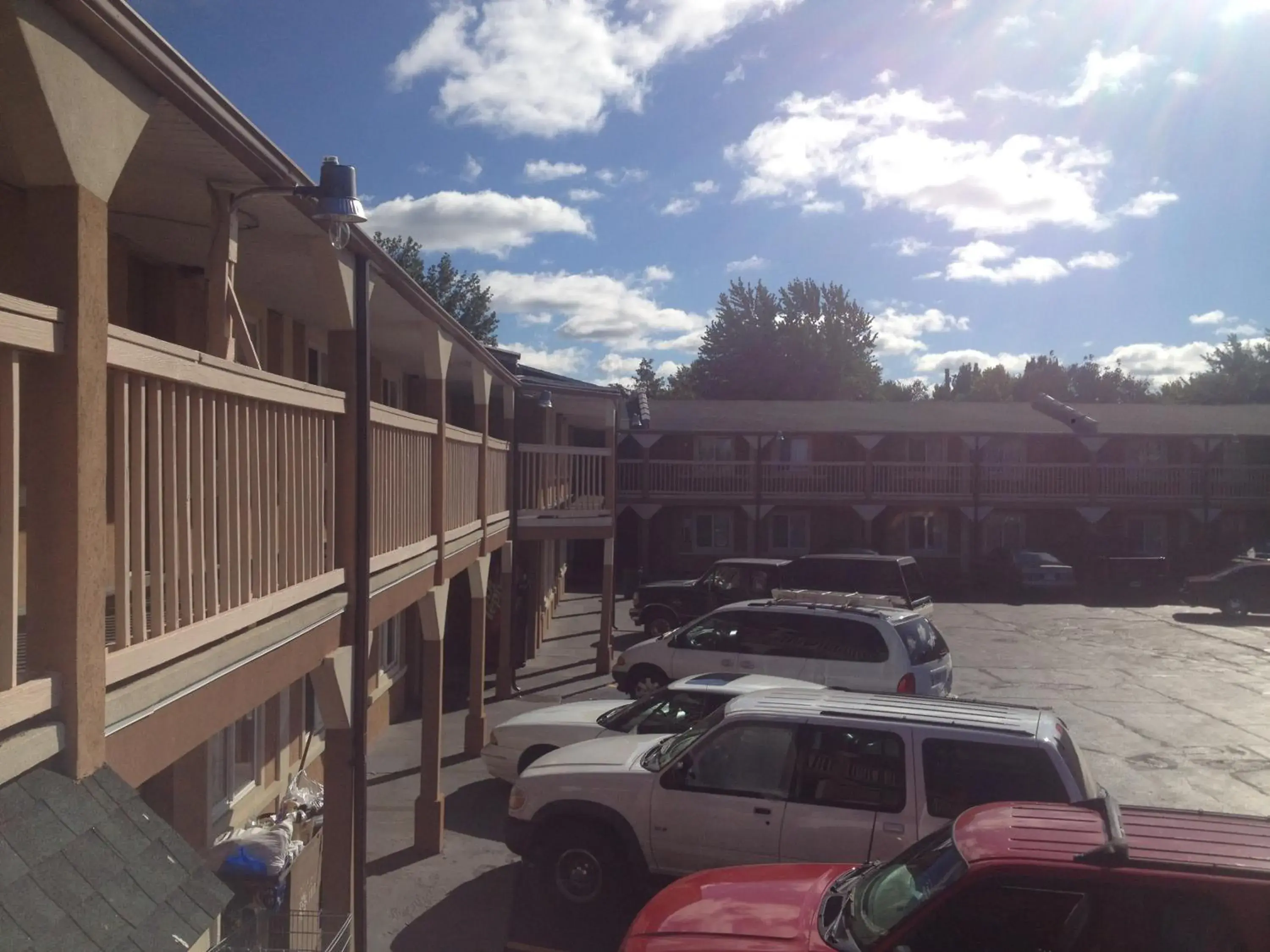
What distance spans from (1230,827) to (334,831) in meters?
5.08

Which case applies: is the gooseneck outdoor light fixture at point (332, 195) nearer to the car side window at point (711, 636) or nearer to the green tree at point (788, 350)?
the car side window at point (711, 636)

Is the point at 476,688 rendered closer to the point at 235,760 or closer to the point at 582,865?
the point at 235,760

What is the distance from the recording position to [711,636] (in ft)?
46.7

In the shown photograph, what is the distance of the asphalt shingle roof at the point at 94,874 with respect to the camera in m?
2.53

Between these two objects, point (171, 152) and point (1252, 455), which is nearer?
point (171, 152)

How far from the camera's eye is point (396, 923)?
26.6 feet

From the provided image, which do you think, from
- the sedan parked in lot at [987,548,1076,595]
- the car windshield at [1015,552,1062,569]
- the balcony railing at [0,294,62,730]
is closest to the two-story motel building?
the balcony railing at [0,294,62,730]

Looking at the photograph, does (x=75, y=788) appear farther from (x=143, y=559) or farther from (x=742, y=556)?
(x=742, y=556)

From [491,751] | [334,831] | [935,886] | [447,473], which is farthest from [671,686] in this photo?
[935,886]

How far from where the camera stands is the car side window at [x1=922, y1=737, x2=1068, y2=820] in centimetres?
689

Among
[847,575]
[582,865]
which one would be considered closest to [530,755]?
[582,865]

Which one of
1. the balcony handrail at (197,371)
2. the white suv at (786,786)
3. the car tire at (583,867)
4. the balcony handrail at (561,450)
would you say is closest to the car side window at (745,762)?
the white suv at (786,786)

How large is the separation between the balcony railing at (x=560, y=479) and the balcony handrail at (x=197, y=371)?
32.2 ft

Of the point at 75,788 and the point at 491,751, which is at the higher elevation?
the point at 75,788
